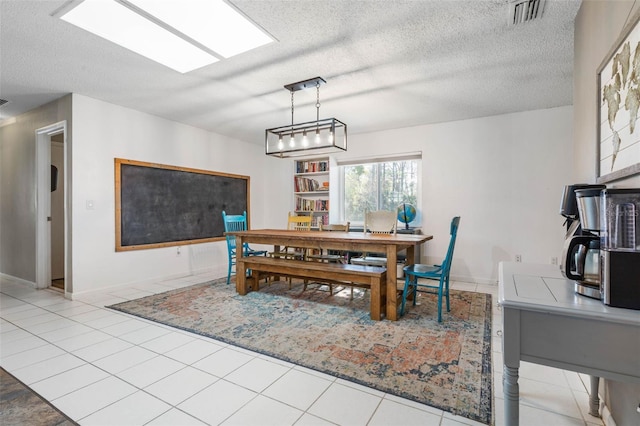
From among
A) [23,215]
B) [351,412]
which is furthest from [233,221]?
[351,412]

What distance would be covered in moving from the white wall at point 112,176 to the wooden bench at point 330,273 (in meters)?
1.38

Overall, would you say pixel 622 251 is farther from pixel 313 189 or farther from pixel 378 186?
pixel 313 189

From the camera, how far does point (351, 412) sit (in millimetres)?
1549

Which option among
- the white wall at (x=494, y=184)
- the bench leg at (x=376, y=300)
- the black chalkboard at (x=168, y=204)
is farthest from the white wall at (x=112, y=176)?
the white wall at (x=494, y=184)

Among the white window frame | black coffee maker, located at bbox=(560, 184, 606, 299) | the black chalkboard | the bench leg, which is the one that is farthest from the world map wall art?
the black chalkboard

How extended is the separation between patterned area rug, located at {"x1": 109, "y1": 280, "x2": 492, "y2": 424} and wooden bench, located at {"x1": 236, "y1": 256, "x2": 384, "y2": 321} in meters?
0.17

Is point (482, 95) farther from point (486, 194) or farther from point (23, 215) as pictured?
point (23, 215)

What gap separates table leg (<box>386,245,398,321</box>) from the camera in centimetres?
277

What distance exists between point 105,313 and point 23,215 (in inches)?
106

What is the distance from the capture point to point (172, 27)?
7.36ft

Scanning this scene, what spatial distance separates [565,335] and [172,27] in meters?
2.96

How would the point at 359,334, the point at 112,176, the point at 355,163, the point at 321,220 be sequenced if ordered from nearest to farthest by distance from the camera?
1. the point at 359,334
2. the point at 112,176
3. the point at 355,163
4. the point at 321,220

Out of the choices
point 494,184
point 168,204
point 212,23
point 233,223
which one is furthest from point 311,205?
point 212,23

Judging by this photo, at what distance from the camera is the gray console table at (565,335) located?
92 cm
